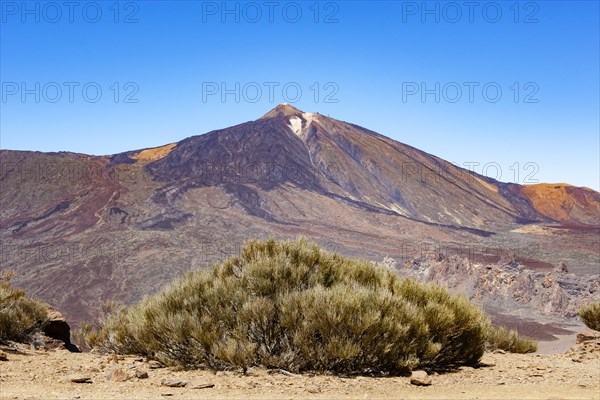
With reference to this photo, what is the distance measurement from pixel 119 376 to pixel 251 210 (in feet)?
182

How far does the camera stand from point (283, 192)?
69375mm

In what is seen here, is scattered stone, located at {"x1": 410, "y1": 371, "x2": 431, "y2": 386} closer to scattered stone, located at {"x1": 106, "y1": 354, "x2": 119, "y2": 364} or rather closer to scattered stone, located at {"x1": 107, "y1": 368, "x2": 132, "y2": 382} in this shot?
scattered stone, located at {"x1": 107, "y1": 368, "x2": 132, "y2": 382}

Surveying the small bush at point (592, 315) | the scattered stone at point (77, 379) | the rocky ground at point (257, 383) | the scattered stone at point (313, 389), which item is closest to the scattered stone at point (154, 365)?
the rocky ground at point (257, 383)

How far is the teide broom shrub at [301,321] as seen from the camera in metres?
5.98

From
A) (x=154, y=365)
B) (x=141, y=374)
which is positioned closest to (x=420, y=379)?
(x=141, y=374)

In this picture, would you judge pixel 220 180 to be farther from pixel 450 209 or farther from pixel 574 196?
pixel 574 196

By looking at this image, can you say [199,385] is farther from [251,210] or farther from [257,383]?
[251,210]

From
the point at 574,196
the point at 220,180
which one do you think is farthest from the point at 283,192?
the point at 574,196

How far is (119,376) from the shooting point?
5754 millimetres

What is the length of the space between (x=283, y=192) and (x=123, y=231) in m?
23.6

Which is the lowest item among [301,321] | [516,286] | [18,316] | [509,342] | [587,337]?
[516,286]

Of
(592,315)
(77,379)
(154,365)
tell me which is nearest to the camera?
(77,379)

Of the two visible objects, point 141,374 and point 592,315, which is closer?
point 141,374

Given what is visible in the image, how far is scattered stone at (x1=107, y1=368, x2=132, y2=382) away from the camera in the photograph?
5.73 m
